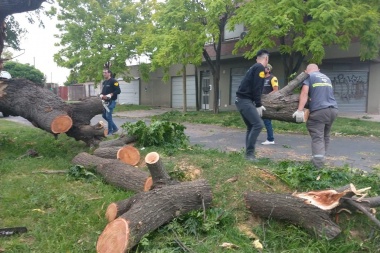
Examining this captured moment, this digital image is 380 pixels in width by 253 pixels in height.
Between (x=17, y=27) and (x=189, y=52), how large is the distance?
6840 millimetres

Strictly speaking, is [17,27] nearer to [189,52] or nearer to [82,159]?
[189,52]

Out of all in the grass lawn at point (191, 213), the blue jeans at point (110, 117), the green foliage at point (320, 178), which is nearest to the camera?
the grass lawn at point (191, 213)

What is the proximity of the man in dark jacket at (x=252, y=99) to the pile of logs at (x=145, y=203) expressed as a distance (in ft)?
6.69

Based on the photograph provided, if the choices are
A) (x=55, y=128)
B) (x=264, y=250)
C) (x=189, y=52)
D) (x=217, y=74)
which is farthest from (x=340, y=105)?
(x=264, y=250)

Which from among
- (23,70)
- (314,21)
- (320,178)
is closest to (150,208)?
(320,178)

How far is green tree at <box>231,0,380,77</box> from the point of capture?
12.4 metres

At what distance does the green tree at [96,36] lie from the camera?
23.9 m

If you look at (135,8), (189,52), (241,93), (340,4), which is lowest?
(241,93)

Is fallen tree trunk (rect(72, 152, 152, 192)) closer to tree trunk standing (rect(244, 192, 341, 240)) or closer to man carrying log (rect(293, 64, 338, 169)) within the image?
tree trunk standing (rect(244, 192, 341, 240))

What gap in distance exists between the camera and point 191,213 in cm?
402

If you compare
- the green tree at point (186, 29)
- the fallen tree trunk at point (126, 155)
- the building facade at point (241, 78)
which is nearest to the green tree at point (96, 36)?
the building facade at point (241, 78)

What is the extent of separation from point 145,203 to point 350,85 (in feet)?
58.8

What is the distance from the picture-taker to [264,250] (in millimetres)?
3586

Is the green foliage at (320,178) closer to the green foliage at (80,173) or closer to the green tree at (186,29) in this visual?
the green foliage at (80,173)
